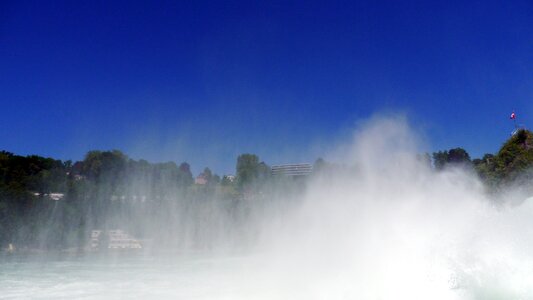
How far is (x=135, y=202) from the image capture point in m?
54.2

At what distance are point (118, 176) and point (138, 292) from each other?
6425 centimetres

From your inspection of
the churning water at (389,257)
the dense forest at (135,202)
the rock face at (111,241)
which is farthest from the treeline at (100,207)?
the churning water at (389,257)

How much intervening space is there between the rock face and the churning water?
2400 cm

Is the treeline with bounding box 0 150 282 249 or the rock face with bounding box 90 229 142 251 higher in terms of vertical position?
the treeline with bounding box 0 150 282 249

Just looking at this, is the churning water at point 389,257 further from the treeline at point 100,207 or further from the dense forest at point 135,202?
the treeline at point 100,207

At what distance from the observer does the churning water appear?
11.9 m

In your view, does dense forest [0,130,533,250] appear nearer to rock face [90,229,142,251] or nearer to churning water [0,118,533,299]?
rock face [90,229,142,251]

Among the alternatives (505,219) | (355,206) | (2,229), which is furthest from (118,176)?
(505,219)

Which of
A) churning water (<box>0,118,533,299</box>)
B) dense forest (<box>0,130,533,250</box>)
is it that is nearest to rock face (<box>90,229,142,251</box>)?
dense forest (<box>0,130,533,250</box>)

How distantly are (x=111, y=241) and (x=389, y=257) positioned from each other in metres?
39.9

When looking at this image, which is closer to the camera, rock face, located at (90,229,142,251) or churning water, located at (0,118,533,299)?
churning water, located at (0,118,533,299)

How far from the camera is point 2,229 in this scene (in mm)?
44375

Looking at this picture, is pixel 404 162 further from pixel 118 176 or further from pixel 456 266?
pixel 118 176

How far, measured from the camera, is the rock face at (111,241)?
45969 millimetres
